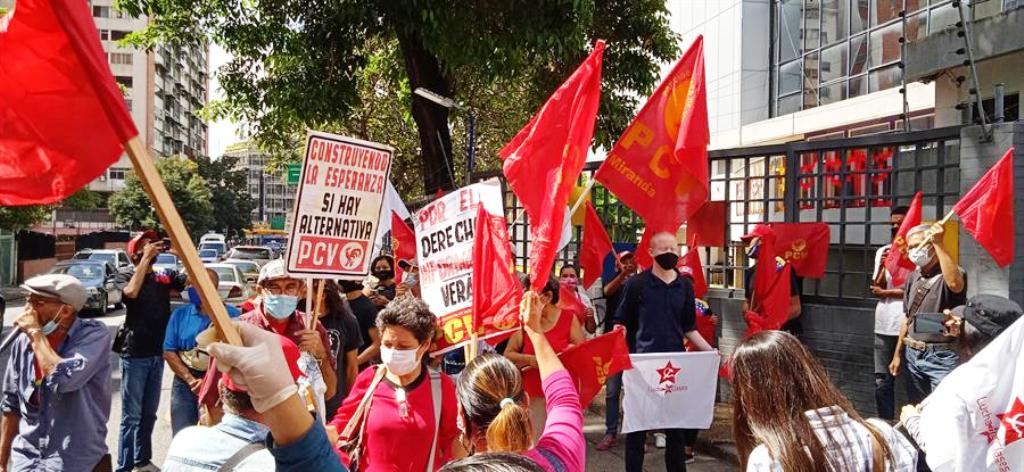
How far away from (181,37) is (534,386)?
1060 cm

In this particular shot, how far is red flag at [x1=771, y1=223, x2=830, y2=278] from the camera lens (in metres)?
8.04

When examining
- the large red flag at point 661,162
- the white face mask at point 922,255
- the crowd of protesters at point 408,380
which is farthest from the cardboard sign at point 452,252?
the white face mask at point 922,255

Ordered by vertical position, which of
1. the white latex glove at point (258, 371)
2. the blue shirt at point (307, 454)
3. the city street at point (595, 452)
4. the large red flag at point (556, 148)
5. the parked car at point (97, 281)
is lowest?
the city street at point (595, 452)

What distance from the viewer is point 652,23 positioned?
14.5 metres

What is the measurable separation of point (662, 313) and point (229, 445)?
4.05 metres

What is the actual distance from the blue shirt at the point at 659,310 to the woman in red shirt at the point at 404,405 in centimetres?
254

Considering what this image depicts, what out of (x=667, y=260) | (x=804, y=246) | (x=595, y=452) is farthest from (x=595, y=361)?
(x=804, y=246)

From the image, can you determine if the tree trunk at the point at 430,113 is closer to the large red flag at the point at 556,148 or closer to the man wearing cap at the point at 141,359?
the man wearing cap at the point at 141,359

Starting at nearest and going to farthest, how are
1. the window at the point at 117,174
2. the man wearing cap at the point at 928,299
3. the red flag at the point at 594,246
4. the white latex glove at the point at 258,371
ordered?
the white latex glove at the point at 258,371
the man wearing cap at the point at 928,299
the red flag at the point at 594,246
the window at the point at 117,174

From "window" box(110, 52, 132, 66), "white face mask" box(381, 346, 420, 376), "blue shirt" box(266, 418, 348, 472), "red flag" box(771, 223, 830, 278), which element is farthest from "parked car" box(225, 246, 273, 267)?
"window" box(110, 52, 132, 66)

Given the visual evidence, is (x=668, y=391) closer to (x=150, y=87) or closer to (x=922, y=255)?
(x=922, y=255)

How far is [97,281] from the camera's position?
2067 cm

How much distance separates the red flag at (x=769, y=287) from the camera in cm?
768

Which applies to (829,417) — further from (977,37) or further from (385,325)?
(977,37)
